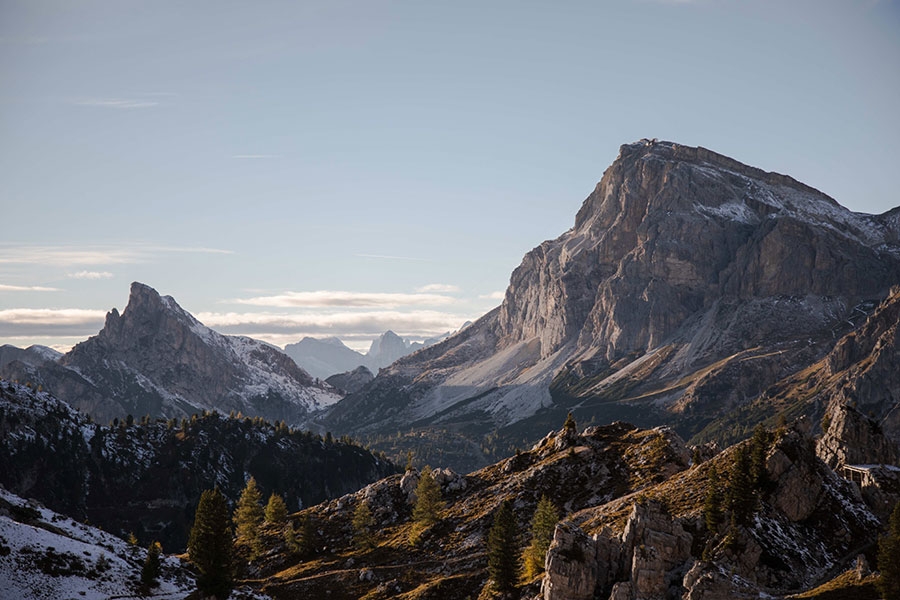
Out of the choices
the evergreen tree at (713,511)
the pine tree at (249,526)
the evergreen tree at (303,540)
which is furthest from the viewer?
the pine tree at (249,526)

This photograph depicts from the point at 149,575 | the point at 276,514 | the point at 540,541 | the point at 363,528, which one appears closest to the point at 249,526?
the point at 276,514

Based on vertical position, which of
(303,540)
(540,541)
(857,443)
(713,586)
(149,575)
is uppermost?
(857,443)

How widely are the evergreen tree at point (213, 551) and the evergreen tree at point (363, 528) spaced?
3062cm

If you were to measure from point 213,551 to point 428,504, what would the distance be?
44.3 meters

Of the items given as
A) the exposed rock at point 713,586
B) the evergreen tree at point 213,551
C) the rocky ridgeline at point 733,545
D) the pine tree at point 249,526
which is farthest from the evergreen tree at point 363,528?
the exposed rock at point 713,586

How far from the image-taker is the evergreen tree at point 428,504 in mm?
155625

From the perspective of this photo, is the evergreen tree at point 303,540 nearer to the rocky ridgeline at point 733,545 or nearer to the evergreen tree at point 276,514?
the evergreen tree at point 276,514

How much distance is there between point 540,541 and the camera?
117312 millimetres

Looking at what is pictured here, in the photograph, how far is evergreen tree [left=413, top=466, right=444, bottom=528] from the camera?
511 ft

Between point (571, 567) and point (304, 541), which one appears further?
point (304, 541)

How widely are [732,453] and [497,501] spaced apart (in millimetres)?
51860

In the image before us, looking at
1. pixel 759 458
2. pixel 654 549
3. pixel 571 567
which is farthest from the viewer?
pixel 759 458

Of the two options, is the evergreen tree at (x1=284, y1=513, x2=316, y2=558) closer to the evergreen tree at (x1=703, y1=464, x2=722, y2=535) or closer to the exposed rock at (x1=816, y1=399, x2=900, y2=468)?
the evergreen tree at (x1=703, y1=464, x2=722, y2=535)

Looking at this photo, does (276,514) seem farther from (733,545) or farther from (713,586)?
(713,586)
